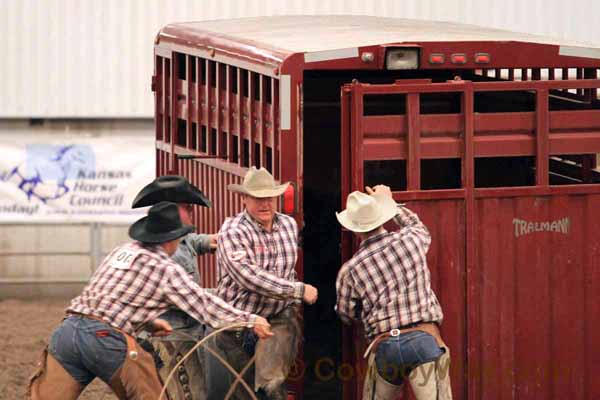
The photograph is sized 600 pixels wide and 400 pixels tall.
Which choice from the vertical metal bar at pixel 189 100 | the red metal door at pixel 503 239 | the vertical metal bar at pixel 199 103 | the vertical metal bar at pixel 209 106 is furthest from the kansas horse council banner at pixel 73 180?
the red metal door at pixel 503 239

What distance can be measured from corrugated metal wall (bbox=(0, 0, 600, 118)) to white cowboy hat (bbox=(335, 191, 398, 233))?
12072mm

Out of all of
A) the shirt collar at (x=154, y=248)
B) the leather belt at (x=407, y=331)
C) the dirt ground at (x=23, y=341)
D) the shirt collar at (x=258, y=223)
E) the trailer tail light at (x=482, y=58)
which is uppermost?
the trailer tail light at (x=482, y=58)

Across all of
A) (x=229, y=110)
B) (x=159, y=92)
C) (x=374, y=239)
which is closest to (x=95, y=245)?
(x=159, y=92)

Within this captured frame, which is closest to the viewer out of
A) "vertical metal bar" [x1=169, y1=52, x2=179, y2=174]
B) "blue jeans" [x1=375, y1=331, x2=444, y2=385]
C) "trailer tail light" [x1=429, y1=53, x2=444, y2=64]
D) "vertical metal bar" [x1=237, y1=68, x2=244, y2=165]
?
"blue jeans" [x1=375, y1=331, x2=444, y2=385]

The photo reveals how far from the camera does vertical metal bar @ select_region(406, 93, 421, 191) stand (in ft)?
30.1

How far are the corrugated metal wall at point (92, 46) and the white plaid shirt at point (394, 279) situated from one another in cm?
1218

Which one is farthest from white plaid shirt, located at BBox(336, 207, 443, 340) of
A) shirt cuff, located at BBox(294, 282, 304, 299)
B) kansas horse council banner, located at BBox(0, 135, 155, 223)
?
kansas horse council banner, located at BBox(0, 135, 155, 223)

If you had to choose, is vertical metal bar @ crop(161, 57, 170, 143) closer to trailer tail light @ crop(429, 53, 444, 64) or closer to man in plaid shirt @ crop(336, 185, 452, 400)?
trailer tail light @ crop(429, 53, 444, 64)

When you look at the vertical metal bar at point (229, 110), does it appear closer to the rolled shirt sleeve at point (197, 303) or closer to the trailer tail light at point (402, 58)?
the trailer tail light at point (402, 58)

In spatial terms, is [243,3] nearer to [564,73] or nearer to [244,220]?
[564,73]

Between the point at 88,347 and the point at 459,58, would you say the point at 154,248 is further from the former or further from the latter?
the point at 459,58

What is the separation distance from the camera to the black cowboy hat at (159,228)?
8.45 m

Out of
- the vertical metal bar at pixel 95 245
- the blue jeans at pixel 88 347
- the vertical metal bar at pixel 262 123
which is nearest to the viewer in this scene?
the blue jeans at pixel 88 347

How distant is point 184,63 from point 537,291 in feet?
13.9
